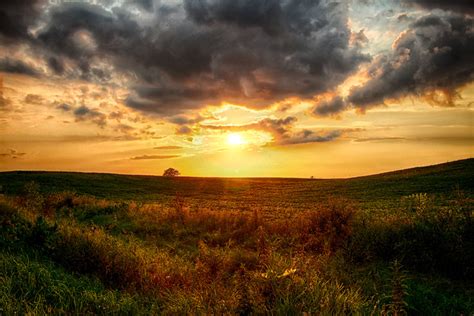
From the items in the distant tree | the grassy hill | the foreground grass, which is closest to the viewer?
the foreground grass

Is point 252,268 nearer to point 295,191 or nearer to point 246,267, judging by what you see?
point 246,267

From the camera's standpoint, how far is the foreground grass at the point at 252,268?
643 centimetres

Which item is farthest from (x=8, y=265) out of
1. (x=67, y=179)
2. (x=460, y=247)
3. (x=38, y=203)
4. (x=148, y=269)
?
(x=67, y=179)

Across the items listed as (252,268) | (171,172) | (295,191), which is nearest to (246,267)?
(252,268)

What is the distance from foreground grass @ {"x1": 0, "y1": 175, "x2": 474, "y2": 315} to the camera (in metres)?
6.43

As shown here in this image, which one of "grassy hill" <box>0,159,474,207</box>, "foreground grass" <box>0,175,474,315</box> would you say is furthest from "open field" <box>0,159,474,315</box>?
"grassy hill" <box>0,159,474,207</box>

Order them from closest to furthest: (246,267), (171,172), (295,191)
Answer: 1. (246,267)
2. (295,191)
3. (171,172)

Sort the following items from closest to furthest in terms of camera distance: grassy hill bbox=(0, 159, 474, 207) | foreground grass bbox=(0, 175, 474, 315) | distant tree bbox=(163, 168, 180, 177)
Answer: foreground grass bbox=(0, 175, 474, 315)
grassy hill bbox=(0, 159, 474, 207)
distant tree bbox=(163, 168, 180, 177)

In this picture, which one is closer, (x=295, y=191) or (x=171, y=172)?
(x=295, y=191)

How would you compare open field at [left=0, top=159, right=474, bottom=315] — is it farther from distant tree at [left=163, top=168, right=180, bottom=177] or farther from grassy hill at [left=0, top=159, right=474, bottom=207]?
distant tree at [left=163, top=168, right=180, bottom=177]

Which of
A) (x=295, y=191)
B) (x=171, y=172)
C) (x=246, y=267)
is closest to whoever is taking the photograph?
(x=246, y=267)

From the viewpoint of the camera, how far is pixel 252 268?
10500mm

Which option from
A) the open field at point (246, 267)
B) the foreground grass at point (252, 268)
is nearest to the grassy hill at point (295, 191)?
the open field at point (246, 267)

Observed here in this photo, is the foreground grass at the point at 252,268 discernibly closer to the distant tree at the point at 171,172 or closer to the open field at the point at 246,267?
the open field at the point at 246,267
